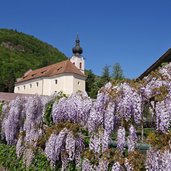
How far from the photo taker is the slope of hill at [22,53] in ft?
275

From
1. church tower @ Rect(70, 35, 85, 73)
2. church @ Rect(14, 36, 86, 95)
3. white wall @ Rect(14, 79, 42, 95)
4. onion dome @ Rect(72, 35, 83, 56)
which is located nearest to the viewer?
church @ Rect(14, 36, 86, 95)

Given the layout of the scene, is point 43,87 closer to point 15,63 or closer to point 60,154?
point 15,63

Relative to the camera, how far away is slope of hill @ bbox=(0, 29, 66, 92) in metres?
83.9

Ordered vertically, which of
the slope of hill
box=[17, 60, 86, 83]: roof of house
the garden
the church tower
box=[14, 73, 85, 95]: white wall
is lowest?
the garden

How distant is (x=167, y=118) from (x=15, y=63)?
84.6 metres

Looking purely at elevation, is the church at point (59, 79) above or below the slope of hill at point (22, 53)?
below

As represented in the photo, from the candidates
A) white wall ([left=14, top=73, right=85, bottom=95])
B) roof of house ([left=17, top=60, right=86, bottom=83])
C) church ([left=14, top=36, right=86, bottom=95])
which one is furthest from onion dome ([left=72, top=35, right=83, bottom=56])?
white wall ([left=14, top=73, right=85, bottom=95])

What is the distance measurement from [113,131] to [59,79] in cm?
4864

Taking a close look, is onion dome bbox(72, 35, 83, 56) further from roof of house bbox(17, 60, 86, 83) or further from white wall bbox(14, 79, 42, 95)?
white wall bbox(14, 79, 42, 95)

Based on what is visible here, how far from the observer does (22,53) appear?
101312 millimetres

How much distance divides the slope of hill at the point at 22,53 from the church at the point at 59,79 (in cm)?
1403

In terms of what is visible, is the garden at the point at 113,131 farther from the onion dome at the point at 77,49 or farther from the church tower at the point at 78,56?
the onion dome at the point at 77,49

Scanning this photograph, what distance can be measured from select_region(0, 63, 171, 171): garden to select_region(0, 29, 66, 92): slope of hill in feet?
229

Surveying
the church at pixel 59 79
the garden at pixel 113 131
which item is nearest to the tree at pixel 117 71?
the church at pixel 59 79
